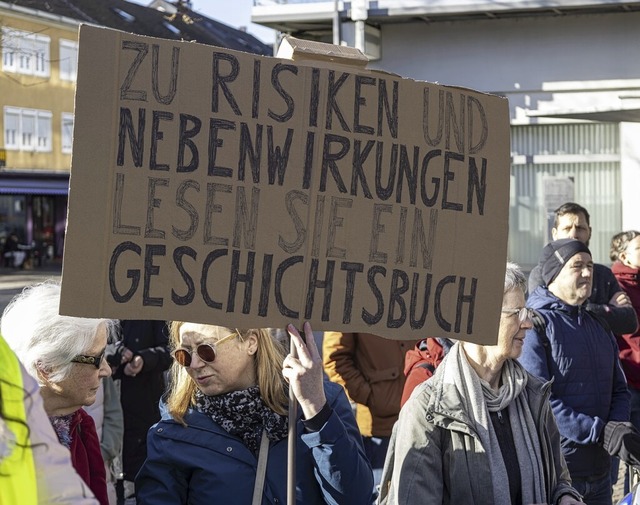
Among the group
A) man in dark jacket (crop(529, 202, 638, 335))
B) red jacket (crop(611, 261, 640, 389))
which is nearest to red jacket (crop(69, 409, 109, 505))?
man in dark jacket (crop(529, 202, 638, 335))

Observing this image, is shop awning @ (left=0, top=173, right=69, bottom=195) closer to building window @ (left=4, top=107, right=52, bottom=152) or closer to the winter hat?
building window @ (left=4, top=107, right=52, bottom=152)

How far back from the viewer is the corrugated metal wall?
1650 centimetres

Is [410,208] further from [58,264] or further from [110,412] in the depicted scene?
[58,264]

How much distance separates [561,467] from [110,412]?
2.89 meters

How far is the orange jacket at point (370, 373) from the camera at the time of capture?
5.92m

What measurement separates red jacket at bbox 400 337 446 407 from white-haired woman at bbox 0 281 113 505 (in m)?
1.30

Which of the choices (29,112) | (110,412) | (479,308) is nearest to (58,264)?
(29,112)

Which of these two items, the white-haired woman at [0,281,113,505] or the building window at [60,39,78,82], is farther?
the building window at [60,39,78,82]

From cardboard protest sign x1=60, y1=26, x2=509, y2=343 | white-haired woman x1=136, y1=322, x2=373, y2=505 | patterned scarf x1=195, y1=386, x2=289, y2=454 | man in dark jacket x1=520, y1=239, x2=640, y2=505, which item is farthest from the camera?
man in dark jacket x1=520, y1=239, x2=640, y2=505

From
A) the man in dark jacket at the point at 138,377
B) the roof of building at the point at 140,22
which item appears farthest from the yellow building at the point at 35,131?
the man in dark jacket at the point at 138,377

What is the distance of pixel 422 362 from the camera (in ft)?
14.5

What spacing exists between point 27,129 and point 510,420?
42.1 m

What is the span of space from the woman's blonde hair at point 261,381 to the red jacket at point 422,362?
81 cm

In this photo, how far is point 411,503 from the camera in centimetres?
351
